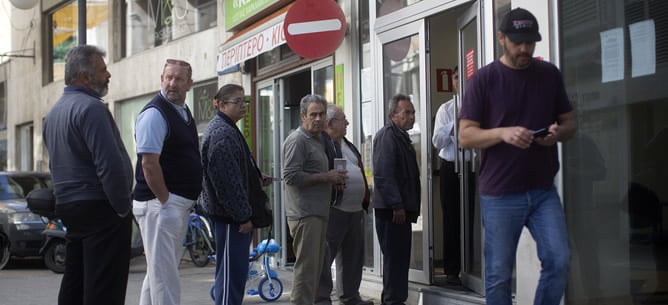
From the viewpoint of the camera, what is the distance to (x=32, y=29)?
25359mm

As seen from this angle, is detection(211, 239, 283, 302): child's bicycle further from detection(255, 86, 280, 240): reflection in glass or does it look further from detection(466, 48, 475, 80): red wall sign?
detection(255, 86, 280, 240): reflection in glass

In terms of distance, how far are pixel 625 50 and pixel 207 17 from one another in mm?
10080

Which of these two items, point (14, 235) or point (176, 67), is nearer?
point (176, 67)

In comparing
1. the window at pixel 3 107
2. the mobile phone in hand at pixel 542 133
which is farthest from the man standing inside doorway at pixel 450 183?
the window at pixel 3 107

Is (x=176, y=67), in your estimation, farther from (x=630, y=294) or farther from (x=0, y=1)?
(x=0, y=1)

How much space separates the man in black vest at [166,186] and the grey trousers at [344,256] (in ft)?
7.17

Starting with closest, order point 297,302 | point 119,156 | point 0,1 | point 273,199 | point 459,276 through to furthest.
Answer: point 119,156
point 297,302
point 459,276
point 273,199
point 0,1

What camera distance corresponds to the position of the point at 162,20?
58.3 feet

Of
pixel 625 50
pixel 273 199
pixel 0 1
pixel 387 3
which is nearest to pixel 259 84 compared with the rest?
pixel 273 199

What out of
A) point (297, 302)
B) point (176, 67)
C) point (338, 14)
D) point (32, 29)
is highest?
point (32, 29)

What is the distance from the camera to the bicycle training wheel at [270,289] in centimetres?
910

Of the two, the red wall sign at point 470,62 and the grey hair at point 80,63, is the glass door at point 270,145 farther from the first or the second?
the grey hair at point 80,63

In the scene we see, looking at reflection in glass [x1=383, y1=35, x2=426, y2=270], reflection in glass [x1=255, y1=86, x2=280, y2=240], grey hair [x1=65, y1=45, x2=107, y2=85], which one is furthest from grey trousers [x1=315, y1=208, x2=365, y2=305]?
reflection in glass [x1=255, y1=86, x2=280, y2=240]

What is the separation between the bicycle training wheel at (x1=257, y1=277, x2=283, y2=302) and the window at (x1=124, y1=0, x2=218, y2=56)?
6729 mm
